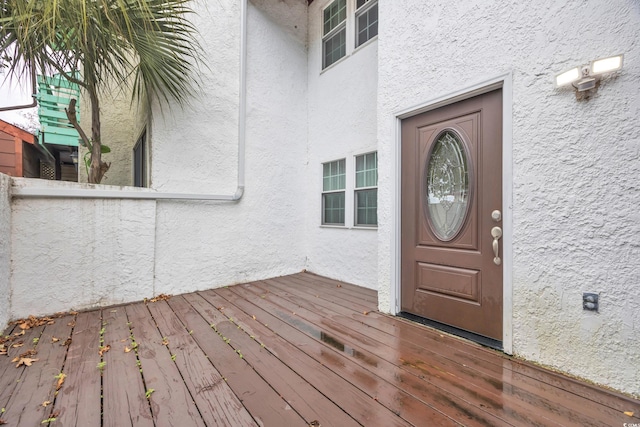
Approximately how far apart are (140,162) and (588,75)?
596 cm

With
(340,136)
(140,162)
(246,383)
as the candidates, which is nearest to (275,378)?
(246,383)

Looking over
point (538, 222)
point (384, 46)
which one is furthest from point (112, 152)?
point (538, 222)

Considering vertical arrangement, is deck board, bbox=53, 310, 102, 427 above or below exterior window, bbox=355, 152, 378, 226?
below

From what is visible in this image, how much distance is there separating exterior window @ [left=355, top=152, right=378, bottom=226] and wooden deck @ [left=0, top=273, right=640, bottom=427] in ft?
6.09

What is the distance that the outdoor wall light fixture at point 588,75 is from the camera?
6.10 feet

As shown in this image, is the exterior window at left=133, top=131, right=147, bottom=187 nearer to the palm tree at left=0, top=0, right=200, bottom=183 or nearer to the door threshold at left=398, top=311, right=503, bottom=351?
the palm tree at left=0, top=0, right=200, bottom=183

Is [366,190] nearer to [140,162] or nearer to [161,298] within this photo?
[161,298]

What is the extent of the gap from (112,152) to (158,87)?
2.66m

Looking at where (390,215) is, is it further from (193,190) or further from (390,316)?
(193,190)

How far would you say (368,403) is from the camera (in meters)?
1.79

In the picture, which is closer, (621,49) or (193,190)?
(621,49)

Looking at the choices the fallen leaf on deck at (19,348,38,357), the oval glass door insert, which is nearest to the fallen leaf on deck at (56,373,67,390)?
the fallen leaf on deck at (19,348,38,357)

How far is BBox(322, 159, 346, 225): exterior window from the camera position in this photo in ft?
17.1

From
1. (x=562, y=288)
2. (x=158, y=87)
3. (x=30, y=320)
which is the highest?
(x=158, y=87)
